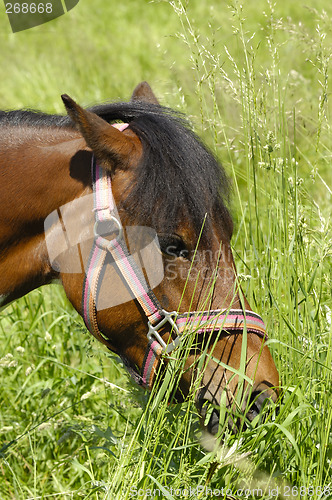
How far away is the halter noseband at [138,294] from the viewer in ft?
7.02

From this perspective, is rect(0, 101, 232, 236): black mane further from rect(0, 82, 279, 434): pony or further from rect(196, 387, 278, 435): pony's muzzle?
rect(196, 387, 278, 435): pony's muzzle

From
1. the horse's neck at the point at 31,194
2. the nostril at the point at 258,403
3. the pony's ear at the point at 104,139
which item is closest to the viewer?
the pony's ear at the point at 104,139

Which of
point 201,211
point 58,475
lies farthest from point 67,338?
point 201,211

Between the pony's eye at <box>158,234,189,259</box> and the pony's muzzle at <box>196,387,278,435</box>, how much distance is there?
1.81 feet

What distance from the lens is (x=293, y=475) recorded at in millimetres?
2186

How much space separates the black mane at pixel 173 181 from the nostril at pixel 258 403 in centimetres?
66

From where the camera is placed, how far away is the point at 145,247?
217 centimetres

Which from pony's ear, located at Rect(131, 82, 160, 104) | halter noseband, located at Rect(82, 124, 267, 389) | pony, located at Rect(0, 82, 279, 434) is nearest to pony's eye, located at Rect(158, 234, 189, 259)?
pony, located at Rect(0, 82, 279, 434)

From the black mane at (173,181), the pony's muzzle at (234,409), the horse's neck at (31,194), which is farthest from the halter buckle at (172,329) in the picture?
the horse's neck at (31,194)

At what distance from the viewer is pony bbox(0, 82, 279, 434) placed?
6.98 ft

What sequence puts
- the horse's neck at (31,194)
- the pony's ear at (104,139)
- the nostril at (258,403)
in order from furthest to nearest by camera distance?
the horse's neck at (31,194) < the nostril at (258,403) < the pony's ear at (104,139)

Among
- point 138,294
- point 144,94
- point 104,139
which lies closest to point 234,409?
point 138,294

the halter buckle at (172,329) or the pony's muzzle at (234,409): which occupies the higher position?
the halter buckle at (172,329)

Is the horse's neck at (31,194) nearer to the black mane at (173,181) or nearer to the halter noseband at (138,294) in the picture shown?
the halter noseband at (138,294)
